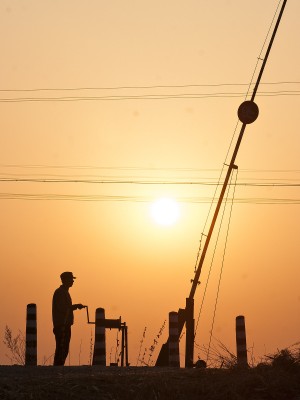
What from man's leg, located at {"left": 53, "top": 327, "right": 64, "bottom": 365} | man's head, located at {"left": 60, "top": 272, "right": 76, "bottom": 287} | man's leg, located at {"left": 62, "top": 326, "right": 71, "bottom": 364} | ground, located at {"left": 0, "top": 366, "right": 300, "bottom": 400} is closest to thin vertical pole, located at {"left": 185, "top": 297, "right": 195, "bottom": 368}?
man's leg, located at {"left": 62, "top": 326, "right": 71, "bottom": 364}

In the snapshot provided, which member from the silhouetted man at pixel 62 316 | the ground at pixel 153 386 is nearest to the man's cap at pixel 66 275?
the silhouetted man at pixel 62 316

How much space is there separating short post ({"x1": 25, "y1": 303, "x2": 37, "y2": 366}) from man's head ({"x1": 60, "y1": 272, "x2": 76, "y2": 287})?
1940 millimetres

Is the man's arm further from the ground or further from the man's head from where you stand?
the ground

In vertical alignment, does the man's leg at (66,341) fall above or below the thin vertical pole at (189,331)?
below

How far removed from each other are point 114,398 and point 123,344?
11612 millimetres

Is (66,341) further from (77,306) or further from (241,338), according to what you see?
(241,338)

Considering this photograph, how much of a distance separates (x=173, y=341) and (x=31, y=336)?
2769 mm

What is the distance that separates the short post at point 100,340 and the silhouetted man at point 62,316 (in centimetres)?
181

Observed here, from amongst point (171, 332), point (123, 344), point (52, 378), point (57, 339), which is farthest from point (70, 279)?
point (52, 378)

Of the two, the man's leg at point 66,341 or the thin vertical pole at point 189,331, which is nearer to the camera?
the man's leg at point 66,341

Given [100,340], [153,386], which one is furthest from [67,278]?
[153,386]

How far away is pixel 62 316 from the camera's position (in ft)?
62.8

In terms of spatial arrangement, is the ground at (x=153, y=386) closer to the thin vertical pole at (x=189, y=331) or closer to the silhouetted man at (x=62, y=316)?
the silhouetted man at (x=62, y=316)

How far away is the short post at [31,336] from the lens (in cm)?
2033
